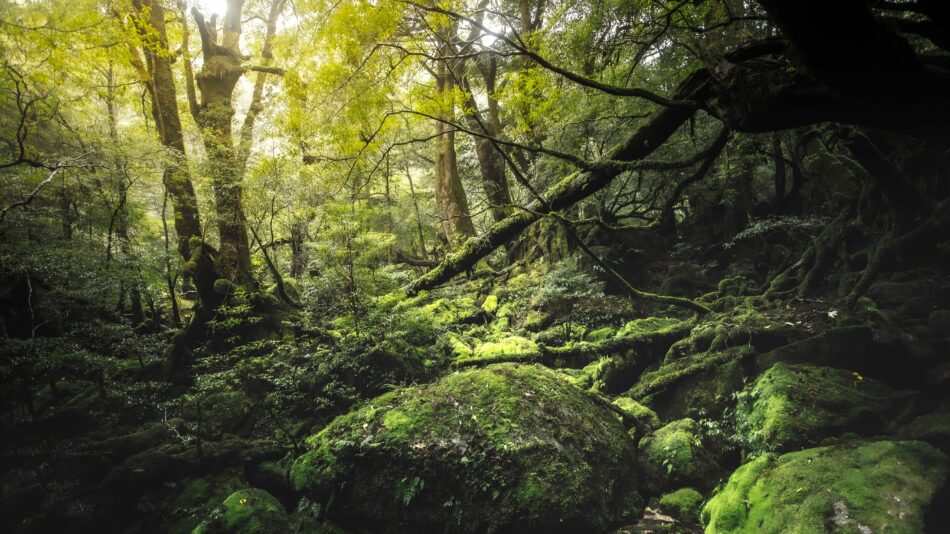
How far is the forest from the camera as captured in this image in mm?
4039

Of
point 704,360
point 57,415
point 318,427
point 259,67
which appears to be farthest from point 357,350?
point 259,67

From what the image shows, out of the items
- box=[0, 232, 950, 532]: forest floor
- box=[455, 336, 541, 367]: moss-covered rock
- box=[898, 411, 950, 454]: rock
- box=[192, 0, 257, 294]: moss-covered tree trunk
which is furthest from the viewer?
box=[192, 0, 257, 294]: moss-covered tree trunk

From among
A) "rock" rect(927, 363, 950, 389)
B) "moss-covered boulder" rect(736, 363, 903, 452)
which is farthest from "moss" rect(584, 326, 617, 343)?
"rock" rect(927, 363, 950, 389)

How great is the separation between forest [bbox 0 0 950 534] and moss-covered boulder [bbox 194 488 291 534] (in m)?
0.04

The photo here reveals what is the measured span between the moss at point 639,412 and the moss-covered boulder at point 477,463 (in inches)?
19.5

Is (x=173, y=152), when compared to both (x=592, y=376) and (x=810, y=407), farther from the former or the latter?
(x=810, y=407)

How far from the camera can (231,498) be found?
532 centimetres

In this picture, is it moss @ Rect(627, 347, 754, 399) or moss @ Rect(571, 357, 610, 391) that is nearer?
moss @ Rect(627, 347, 754, 399)

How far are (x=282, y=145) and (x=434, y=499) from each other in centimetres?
910

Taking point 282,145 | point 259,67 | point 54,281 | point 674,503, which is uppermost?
point 259,67

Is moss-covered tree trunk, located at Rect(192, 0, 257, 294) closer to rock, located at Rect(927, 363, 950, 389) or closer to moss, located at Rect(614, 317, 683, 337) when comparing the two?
moss, located at Rect(614, 317, 683, 337)

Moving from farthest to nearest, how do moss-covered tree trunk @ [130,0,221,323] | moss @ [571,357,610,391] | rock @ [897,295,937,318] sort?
moss-covered tree trunk @ [130,0,221,323] → moss @ [571,357,610,391] → rock @ [897,295,937,318]

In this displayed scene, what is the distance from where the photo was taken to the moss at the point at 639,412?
6.04 meters

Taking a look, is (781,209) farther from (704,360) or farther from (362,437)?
(362,437)
